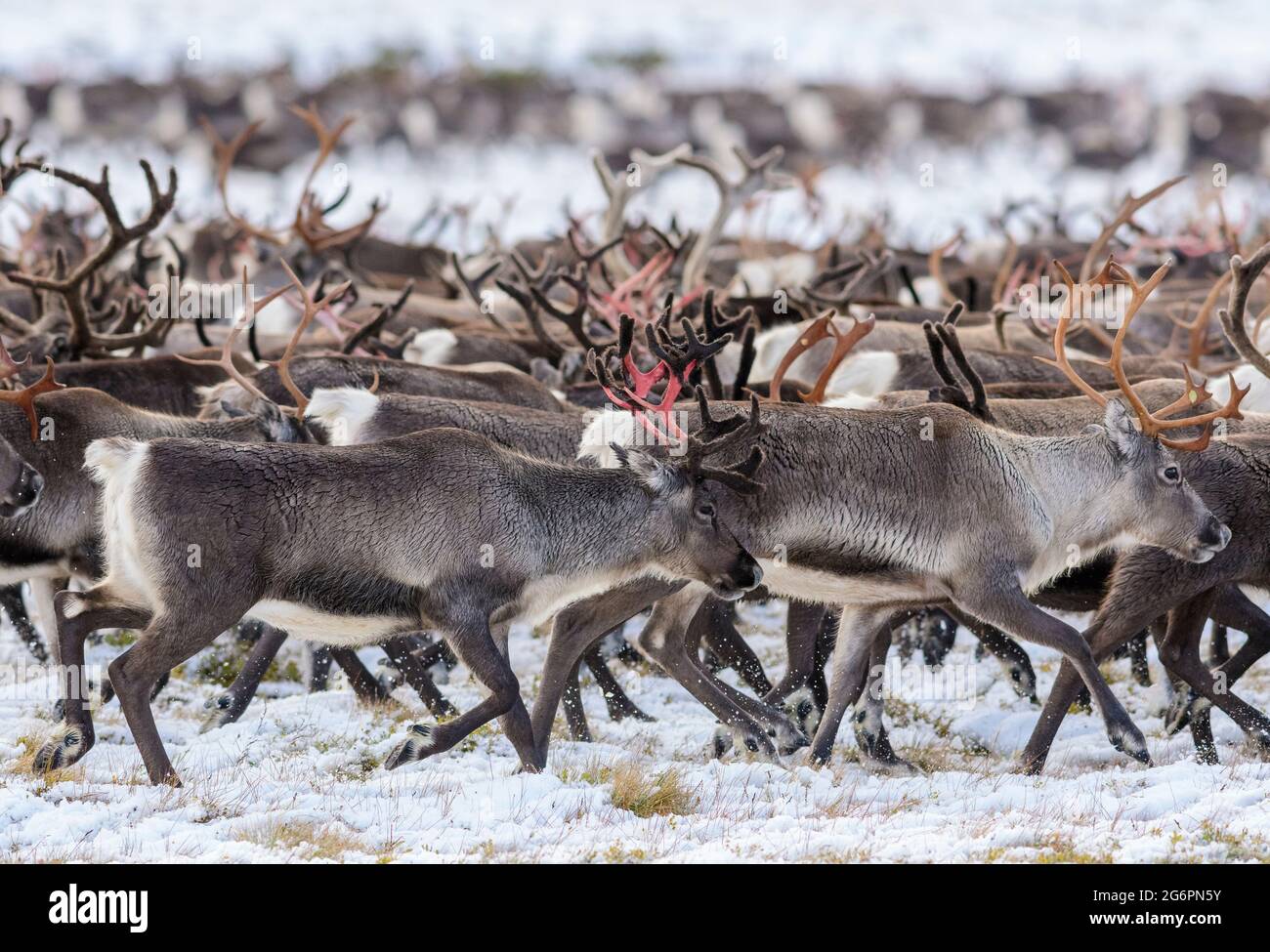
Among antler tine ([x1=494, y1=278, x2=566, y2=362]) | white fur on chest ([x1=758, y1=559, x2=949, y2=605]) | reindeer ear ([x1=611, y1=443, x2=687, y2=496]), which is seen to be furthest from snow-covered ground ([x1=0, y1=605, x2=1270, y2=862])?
antler tine ([x1=494, y1=278, x2=566, y2=362])

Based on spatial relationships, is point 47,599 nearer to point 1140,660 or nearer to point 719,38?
point 1140,660

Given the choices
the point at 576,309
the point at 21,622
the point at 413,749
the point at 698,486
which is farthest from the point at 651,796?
the point at 576,309

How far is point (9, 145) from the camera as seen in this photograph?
29547 millimetres

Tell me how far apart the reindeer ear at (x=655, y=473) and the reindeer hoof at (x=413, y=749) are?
3.45 ft

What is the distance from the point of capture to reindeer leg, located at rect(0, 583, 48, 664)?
762cm

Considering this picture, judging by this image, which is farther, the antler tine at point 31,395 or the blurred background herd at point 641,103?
the blurred background herd at point 641,103

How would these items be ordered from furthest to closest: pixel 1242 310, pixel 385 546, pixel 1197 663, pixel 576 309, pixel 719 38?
pixel 719 38
pixel 576 309
pixel 1242 310
pixel 1197 663
pixel 385 546

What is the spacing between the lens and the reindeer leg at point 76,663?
218 inches

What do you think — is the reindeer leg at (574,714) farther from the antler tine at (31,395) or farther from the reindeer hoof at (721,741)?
the antler tine at (31,395)

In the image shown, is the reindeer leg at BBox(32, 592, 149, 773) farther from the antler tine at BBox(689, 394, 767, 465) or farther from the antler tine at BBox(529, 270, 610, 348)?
the antler tine at BBox(529, 270, 610, 348)

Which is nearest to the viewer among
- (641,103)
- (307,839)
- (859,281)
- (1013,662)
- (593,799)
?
(307,839)

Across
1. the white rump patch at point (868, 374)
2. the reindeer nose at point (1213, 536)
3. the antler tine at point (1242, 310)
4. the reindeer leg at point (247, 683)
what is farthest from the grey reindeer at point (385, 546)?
the white rump patch at point (868, 374)

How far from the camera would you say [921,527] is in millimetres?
5898

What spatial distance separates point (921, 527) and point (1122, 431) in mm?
904
